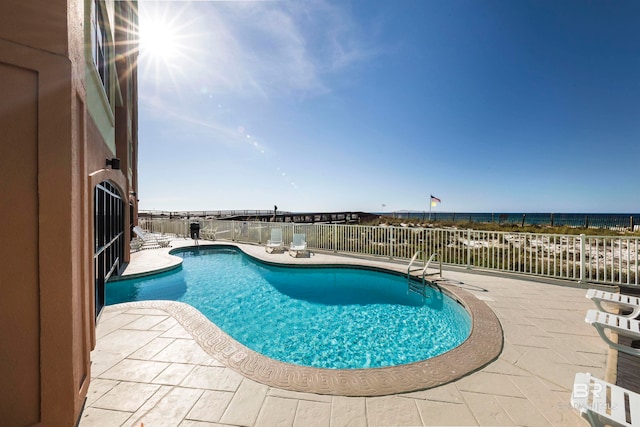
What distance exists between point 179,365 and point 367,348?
2.58 m

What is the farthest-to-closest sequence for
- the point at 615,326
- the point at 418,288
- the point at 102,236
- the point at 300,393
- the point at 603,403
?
1. the point at 418,288
2. the point at 102,236
3. the point at 615,326
4. the point at 300,393
5. the point at 603,403

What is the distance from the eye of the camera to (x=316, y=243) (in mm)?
9977

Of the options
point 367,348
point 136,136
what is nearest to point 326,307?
point 367,348

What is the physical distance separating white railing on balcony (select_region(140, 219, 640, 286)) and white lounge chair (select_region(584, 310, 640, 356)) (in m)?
3.77

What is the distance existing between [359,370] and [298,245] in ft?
23.0

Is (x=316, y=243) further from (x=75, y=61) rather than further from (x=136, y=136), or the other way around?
(x=136, y=136)

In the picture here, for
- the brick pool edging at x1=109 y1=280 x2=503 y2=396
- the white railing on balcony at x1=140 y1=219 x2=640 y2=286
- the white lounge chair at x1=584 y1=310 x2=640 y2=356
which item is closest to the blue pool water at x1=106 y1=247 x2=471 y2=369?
the brick pool edging at x1=109 y1=280 x2=503 y2=396

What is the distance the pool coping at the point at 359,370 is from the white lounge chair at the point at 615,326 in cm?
93

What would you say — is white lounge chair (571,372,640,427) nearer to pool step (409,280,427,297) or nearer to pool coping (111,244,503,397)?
pool coping (111,244,503,397)

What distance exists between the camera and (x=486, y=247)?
273 inches

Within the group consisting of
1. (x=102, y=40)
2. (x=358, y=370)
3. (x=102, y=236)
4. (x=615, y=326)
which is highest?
(x=102, y=40)

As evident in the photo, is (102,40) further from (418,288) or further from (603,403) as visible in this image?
(418,288)

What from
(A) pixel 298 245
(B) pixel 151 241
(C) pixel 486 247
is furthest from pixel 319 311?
(B) pixel 151 241

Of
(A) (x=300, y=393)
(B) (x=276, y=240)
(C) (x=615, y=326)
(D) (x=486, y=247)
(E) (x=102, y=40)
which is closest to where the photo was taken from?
(A) (x=300, y=393)
